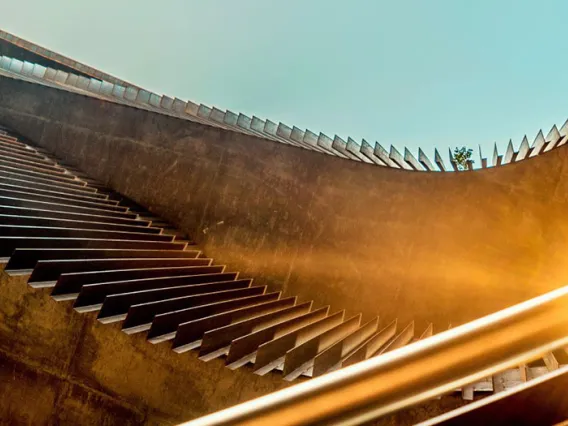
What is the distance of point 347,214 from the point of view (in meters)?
5.72

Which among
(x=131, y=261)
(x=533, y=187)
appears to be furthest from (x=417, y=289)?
(x=131, y=261)

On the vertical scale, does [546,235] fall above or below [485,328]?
above

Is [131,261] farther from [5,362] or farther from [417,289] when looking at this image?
[417,289]

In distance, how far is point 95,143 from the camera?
6.87 meters

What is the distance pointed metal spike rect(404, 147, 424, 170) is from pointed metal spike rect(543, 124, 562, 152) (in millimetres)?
1456

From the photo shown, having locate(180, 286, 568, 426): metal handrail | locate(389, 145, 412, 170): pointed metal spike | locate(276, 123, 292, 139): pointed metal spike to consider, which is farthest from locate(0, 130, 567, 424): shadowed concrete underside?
locate(276, 123, 292, 139): pointed metal spike

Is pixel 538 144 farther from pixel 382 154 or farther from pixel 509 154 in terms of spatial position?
pixel 382 154

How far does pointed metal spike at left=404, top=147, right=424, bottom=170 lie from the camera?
579cm

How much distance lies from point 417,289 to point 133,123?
15.4 ft

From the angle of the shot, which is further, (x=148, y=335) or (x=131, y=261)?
(x=131, y=261)

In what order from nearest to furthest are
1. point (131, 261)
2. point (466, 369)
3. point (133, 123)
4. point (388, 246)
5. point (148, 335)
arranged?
1. point (466, 369)
2. point (148, 335)
3. point (131, 261)
4. point (388, 246)
5. point (133, 123)

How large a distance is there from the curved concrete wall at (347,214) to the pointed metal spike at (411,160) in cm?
30

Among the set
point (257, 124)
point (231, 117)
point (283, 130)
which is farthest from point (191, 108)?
point (283, 130)

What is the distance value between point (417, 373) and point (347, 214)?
523 cm
